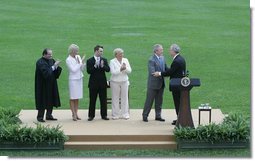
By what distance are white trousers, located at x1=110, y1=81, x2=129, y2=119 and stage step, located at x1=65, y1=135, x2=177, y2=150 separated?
95.5 inches

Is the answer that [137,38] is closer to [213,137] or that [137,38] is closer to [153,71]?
[153,71]

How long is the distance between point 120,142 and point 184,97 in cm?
203

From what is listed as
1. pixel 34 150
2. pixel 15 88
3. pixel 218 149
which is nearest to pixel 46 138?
pixel 34 150

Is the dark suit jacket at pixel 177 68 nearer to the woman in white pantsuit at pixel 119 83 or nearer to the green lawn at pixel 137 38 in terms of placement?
the woman in white pantsuit at pixel 119 83

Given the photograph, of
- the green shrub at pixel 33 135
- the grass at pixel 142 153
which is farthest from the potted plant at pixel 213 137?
the green shrub at pixel 33 135

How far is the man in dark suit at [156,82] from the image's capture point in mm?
19688

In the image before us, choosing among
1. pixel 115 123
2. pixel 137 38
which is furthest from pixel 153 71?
pixel 137 38

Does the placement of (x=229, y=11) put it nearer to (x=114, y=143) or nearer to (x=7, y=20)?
(x=7, y=20)

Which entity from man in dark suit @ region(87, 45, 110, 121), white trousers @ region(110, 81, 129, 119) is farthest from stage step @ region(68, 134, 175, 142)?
white trousers @ region(110, 81, 129, 119)

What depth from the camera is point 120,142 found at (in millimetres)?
18062

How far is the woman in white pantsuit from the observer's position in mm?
20141

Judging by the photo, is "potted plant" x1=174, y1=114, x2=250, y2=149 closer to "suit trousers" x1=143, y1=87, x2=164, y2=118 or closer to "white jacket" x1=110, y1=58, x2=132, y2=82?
"suit trousers" x1=143, y1=87, x2=164, y2=118

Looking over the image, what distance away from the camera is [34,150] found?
17750 millimetres

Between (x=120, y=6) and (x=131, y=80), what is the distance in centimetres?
2542
